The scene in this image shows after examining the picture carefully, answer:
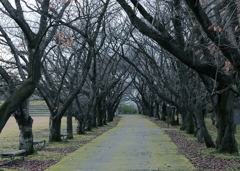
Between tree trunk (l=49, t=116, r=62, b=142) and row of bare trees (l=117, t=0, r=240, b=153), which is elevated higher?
row of bare trees (l=117, t=0, r=240, b=153)

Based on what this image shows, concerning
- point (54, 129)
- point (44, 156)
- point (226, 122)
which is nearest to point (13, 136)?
point (54, 129)

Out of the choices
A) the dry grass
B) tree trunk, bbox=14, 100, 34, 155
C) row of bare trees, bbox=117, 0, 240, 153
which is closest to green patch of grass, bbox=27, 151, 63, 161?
tree trunk, bbox=14, 100, 34, 155

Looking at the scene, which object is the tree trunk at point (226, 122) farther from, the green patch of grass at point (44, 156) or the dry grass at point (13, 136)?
the dry grass at point (13, 136)

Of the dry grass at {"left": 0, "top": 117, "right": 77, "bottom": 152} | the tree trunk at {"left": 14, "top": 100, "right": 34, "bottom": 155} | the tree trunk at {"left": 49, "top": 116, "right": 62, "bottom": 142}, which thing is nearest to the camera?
the tree trunk at {"left": 14, "top": 100, "right": 34, "bottom": 155}

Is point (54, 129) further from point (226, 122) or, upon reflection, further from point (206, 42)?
point (206, 42)

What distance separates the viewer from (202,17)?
21.1ft

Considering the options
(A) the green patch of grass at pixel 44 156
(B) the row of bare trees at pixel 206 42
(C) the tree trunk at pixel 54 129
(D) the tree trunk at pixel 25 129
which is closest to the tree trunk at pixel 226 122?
(B) the row of bare trees at pixel 206 42

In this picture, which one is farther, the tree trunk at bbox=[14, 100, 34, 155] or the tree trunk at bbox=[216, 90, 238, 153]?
the tree trunk at bbox=[14, 100, 34, 155]

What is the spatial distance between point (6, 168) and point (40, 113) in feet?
235

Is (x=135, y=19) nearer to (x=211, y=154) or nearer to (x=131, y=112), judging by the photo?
(x=211, y=154)

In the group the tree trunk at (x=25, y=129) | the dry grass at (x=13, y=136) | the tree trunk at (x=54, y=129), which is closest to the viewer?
the tree trunk at (x=25, y=129)

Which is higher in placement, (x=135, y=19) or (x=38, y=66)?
(x=135, y=19)

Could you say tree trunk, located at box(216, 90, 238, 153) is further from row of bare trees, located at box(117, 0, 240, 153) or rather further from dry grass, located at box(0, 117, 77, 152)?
dry grass, located at box(0, 117, 77, 152)

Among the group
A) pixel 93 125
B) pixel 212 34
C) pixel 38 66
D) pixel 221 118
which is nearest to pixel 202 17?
pixel 212 34
